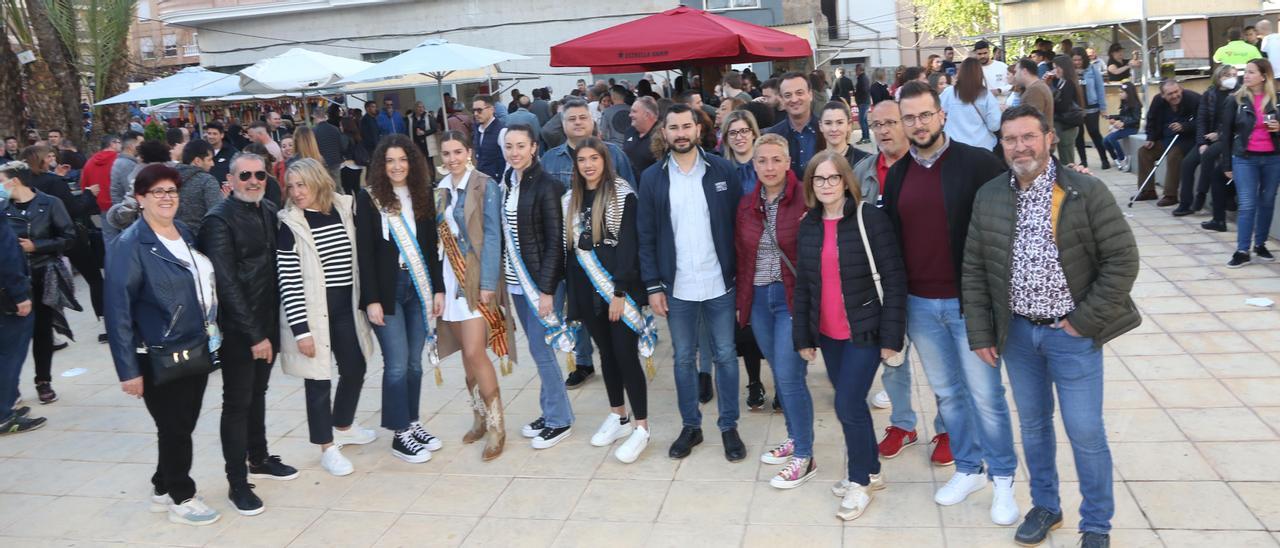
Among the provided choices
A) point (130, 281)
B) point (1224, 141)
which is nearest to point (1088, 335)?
point (130, 281)

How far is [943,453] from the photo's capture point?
16.1ft

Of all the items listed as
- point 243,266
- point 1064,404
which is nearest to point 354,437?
point 243,266

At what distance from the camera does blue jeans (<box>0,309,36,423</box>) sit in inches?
248

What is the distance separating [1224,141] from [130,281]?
820 cm

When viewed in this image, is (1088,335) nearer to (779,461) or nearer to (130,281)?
(779,461)

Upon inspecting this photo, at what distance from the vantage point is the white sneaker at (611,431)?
5.56 meters

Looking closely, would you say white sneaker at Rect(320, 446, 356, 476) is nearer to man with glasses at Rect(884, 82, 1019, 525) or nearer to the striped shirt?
the striped shirt

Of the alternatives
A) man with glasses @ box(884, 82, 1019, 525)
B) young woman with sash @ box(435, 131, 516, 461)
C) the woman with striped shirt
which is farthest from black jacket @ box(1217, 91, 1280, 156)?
the woman with striped shirt

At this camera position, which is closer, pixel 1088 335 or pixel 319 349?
pixel 1088 335

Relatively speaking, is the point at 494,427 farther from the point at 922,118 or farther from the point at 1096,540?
the point at 1096,540

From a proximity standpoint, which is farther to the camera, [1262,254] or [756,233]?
[1262,254]

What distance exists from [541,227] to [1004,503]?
2549mm

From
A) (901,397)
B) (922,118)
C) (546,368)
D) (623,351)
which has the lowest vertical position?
(901,397)

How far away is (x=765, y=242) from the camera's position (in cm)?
480
